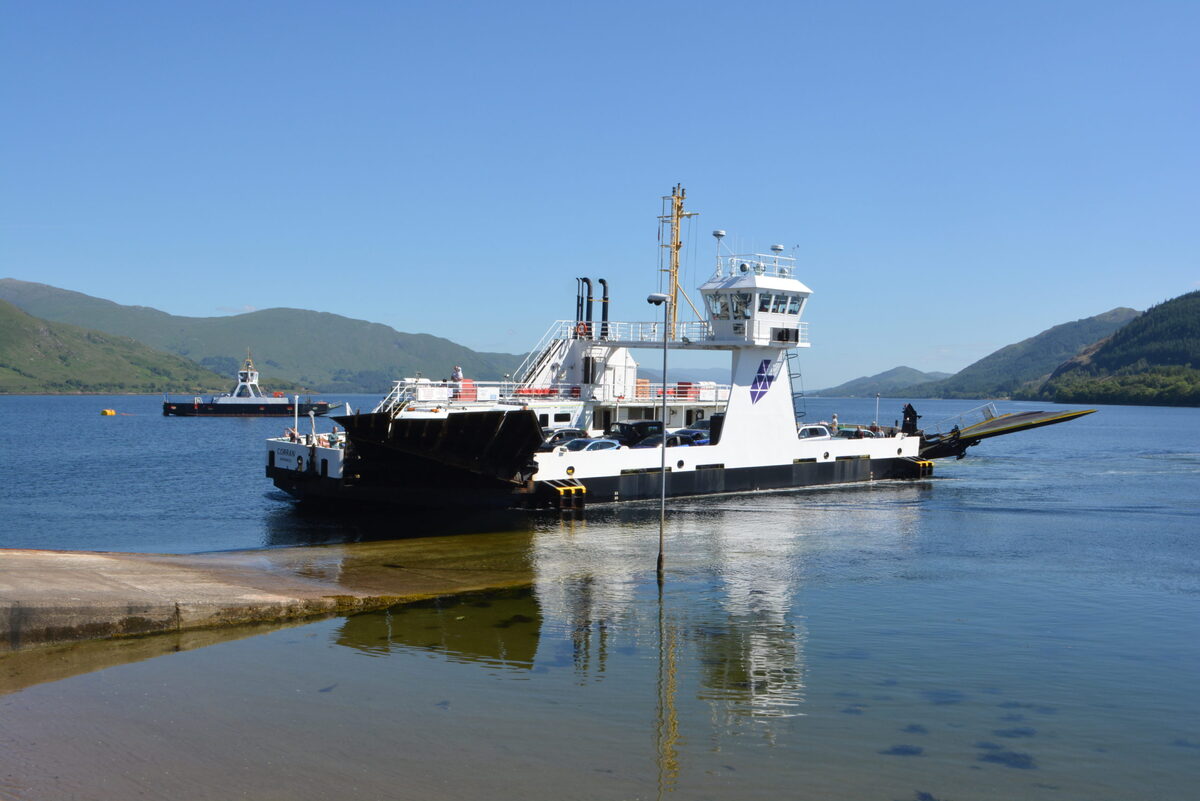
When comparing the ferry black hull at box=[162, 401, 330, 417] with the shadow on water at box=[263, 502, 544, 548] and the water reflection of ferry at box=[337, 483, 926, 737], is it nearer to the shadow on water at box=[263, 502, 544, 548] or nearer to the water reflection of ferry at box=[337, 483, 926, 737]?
the shadow on water at box=[263, 502, 544, 548]

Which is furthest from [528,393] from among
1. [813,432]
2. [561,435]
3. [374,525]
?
[813,432]

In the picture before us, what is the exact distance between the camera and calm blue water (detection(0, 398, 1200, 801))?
9.87m

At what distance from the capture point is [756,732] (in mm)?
11312

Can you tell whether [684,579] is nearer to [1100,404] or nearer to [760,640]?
[760,640]

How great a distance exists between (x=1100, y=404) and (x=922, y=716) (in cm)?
21026

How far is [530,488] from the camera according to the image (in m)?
27.9

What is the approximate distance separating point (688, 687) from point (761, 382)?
21732mm

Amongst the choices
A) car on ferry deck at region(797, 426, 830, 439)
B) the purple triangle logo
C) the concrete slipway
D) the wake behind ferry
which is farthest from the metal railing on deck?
the concrete slipway

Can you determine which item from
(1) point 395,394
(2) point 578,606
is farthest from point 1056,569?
(1) point 395,394

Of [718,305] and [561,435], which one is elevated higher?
[718,305]

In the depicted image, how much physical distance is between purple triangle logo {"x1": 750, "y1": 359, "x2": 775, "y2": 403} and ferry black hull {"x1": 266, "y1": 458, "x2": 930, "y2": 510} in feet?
8.70

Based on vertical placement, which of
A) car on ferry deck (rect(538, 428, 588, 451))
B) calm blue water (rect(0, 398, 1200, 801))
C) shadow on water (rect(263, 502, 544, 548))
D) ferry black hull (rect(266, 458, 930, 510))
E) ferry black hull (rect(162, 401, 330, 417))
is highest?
ferry black hull (rect(162, 401, 330, 417))

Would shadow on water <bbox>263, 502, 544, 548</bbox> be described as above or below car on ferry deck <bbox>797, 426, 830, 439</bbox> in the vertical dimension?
below

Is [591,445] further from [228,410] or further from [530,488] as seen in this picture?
[228,410]
